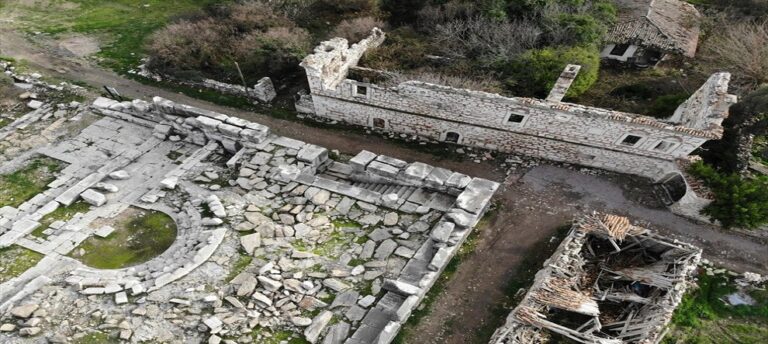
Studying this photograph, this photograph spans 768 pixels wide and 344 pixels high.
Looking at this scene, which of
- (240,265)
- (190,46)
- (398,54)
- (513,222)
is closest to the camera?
(240,265)

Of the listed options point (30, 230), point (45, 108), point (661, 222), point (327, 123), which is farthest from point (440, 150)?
point (45, 108)

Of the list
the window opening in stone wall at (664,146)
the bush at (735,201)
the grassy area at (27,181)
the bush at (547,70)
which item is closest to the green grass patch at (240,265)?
the grassy area at (27,181)

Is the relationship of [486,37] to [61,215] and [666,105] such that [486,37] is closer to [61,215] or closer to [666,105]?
[666,105]

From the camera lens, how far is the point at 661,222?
16.0 metres

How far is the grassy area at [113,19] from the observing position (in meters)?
26.1

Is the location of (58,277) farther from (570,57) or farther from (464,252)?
(570,57)

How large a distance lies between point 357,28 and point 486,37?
6.76 meters

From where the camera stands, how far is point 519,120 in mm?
17500

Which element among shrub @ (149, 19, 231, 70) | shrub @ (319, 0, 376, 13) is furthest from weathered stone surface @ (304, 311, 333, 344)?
shrub @ (319, 0, 376, 13)

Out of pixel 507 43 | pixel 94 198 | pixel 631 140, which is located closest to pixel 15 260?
pixel 94 198

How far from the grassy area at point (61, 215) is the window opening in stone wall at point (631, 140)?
20.1 meters

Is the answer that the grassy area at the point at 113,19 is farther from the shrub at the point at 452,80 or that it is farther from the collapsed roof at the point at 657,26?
the collapsed roof at the point at 657,26

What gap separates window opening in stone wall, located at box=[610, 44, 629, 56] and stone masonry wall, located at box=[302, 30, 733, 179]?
238 inches

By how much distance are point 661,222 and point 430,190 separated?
8.43 meters
